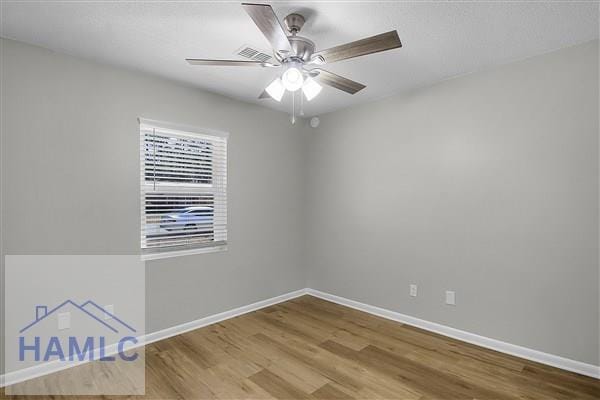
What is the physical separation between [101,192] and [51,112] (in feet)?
2.33

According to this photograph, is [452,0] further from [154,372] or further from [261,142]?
[154,372]

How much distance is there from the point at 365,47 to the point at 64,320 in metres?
3.01

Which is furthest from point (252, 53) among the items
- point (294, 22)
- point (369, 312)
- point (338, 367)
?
point (369, 312)

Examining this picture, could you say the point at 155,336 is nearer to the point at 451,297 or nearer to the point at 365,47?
the point at 451,297

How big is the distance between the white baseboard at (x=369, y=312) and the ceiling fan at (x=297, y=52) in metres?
2.47

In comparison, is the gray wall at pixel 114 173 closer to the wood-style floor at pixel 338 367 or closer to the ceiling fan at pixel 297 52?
the wood-style floor at pixel 338 367

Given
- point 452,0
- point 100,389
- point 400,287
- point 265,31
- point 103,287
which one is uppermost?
point 452,0

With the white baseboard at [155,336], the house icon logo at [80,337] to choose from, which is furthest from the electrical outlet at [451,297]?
the house icon logo at [80,337]

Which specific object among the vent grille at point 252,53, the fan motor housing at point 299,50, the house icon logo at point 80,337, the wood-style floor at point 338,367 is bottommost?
the wood-style floor at point 338,367

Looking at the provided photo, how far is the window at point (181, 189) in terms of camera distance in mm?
2973

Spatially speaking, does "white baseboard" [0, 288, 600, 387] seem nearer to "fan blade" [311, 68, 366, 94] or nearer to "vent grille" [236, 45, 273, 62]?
"fan blade" [311, 68, 366, 94]

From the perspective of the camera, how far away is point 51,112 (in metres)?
2.44

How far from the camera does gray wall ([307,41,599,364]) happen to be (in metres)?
2.41

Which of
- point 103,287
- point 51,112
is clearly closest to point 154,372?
point 103,287
